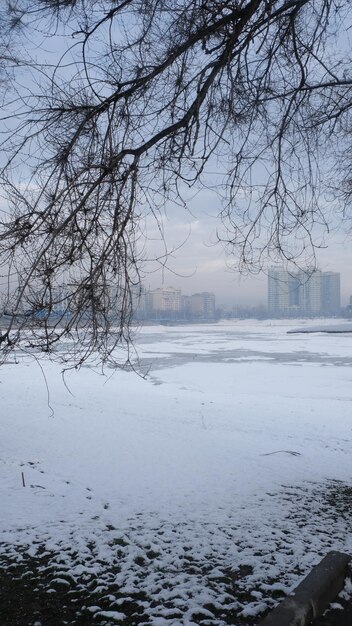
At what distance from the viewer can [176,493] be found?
24.6ft

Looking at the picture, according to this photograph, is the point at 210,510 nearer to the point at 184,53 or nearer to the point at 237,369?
the point at 184,53

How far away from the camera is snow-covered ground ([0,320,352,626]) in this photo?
13.8ft

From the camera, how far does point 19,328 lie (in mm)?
3816

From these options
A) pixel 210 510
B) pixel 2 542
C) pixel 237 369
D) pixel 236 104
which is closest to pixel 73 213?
pixel 236 104

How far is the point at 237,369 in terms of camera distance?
77.8ft

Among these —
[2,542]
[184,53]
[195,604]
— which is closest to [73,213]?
[184,53]

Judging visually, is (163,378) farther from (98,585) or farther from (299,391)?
(98,585)

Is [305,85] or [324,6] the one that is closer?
[324,6]

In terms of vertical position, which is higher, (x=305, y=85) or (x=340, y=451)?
(x=305, y=85)

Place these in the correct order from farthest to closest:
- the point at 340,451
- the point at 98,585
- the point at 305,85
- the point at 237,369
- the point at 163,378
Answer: the point at 237,369
the point at 163,378
the point at 340,451
the point at 305,85
the point at 98,585

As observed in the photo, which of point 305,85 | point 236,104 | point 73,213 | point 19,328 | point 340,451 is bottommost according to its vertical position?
point 340,451

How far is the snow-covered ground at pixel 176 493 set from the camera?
165 inches

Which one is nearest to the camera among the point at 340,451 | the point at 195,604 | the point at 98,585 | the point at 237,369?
the point at 195,604

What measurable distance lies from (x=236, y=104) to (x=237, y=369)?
1946cm
